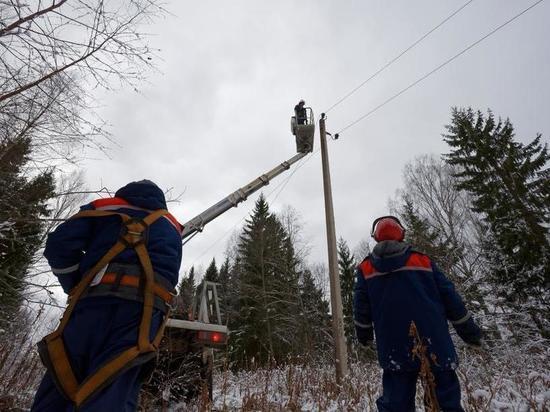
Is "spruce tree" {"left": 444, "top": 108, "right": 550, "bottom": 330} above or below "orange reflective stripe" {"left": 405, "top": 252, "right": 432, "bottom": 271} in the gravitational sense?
above

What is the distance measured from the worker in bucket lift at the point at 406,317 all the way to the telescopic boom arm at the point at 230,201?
464 centimetres

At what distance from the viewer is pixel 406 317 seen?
2699 mm

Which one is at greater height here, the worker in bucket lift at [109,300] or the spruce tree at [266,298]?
the spruce tree at [266,298]

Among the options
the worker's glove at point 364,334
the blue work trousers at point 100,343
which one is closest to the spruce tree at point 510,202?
the worker's glove at point 364,334

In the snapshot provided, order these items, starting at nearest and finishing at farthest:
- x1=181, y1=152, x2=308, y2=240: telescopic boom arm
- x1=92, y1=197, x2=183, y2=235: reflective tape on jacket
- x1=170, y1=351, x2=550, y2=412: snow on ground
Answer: x1=92, y1=197, x2=183, y2=235: reflective tape on jacket
x1=170, y1=351, x2=550, y2=412: snow on ground
x1=181, y1=152, x2=308, y2=240: telescopic boom arm

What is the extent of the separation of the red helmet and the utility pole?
3.42m

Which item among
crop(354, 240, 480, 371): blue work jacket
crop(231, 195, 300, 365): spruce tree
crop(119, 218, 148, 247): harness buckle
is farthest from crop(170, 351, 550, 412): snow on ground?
crop(231, 195, 300, 365): spruce tree

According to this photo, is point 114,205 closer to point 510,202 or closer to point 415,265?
point 415,265

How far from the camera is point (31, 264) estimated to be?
21.4 feet

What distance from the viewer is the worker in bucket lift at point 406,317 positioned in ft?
8.23

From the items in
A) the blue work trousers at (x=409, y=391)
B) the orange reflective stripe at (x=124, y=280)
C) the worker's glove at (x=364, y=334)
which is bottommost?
the blue work trousers at (x=409, y=391)

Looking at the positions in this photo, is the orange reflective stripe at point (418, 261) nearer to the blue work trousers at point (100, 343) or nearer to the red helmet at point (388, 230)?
the red helmet at point (388, 230)

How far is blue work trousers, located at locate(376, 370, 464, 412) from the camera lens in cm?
238

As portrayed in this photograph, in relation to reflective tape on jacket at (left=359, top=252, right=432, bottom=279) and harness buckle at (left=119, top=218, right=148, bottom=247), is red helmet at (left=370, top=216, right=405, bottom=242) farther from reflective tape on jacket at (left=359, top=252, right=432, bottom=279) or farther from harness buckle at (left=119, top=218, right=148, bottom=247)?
harness buckle at (left=119, top=218, right=148, bottom=247)
